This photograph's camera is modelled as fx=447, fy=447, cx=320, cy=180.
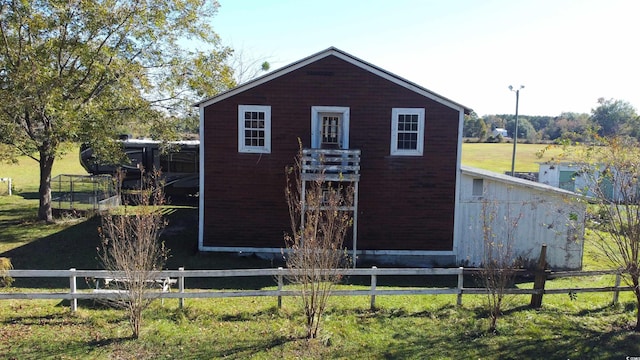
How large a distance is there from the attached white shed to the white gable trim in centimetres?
268

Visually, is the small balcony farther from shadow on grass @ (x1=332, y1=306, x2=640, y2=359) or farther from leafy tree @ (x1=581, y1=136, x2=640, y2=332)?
leafy tree @ (x1=581, y1=136, x2=640, y2=332)

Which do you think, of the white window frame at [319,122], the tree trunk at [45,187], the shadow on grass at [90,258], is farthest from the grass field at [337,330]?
the tree trunk at [45,187]

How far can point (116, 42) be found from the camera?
1822 centimetres

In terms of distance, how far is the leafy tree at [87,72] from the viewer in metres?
16.0

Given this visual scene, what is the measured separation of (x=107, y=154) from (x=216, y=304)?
38.0 ft

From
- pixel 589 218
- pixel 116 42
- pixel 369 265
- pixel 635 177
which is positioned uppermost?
pixel 116 42

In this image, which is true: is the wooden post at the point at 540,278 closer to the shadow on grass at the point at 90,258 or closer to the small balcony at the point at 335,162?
the small balcony at the point at 335,162

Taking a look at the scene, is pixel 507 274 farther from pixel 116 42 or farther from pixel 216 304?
pixel 116 42

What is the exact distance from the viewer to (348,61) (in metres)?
15.0

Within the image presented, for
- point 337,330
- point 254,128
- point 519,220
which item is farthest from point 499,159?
point 337,330

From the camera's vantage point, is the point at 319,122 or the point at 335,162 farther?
the point at 319,122

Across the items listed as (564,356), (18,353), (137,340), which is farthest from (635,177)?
(18,353)

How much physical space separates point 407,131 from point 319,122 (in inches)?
118

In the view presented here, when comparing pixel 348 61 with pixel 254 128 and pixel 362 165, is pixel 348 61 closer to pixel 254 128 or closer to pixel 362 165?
pixel 362 165
